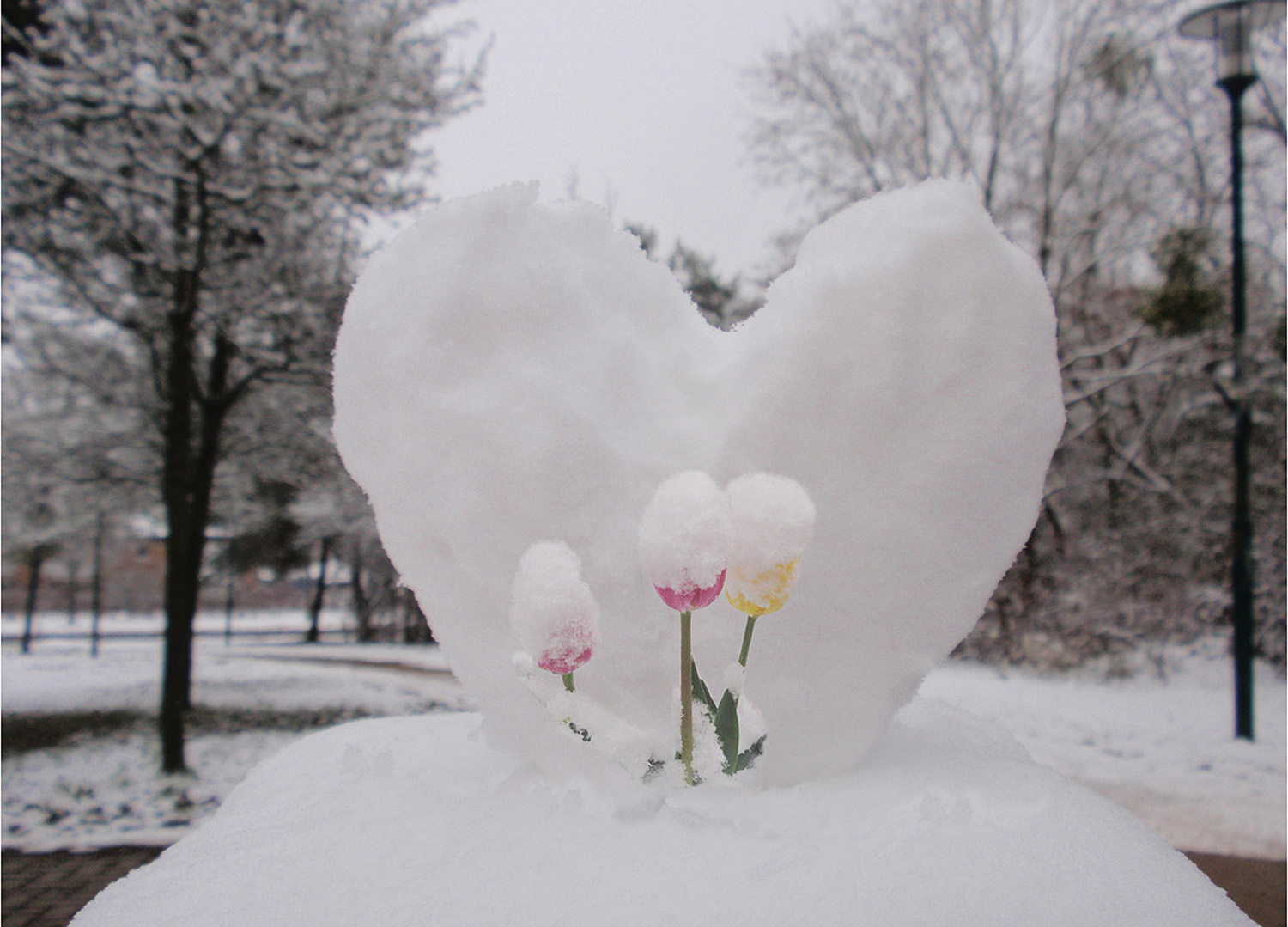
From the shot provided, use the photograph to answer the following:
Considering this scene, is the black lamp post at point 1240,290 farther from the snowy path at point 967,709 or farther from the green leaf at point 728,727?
the green leaf at point 728,727

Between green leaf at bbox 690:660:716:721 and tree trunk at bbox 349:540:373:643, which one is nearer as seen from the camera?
green leaf at bbox 690:660:716:721

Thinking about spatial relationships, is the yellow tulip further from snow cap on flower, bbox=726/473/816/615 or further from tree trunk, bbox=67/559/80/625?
tree trunk, bbox=67/559/80/625

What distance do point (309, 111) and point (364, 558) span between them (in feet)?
46.3

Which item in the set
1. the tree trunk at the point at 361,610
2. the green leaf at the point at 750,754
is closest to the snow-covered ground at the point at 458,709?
the green leaf at the point at 750,754

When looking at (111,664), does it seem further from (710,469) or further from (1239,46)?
(1239,46)

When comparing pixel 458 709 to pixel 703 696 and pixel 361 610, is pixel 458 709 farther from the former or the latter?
pixel 361 610

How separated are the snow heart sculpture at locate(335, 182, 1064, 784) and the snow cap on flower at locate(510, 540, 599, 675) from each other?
88 mm

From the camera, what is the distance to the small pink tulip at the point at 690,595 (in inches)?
40.2

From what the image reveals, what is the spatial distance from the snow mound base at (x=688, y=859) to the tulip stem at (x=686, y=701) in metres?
0.04

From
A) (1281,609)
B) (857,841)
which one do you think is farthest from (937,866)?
(1281,609)

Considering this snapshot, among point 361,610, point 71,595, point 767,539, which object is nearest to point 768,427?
point 767,539

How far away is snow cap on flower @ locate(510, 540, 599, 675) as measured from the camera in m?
1.06

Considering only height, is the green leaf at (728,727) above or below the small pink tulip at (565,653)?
below

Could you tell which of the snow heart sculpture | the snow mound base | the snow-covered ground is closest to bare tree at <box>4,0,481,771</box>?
the snow-covered ground
